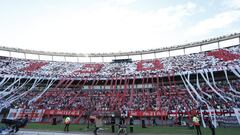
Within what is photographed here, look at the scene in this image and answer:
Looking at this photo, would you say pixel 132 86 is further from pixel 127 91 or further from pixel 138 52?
pixel 138 52

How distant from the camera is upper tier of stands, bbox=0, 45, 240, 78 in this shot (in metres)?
36.2

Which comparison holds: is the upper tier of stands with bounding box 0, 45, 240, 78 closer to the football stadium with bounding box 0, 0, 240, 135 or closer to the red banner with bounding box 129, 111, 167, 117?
the football stadium with bounding box 0, 0, 240, 135

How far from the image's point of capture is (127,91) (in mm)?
36156

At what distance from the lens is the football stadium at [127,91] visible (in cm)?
2236

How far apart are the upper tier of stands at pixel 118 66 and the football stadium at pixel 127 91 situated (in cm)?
17

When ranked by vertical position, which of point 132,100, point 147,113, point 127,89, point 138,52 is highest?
point 138,52

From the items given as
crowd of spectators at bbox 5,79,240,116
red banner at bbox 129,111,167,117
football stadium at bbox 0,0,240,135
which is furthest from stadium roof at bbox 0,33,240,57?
red banner at bbox 129,111,167,117

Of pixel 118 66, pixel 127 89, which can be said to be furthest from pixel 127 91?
pixel 118 66

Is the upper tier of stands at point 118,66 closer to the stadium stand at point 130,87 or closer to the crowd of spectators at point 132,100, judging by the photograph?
the stadium stand at point 130,87

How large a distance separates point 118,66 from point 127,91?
11765mm

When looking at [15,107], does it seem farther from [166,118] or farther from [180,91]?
[180,91]

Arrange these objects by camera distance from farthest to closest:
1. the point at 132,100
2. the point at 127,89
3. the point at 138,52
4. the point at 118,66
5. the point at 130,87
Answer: the point at 138,52
the point at 118,66
the point at 130,87
the point at 127,89
the point at 132,100

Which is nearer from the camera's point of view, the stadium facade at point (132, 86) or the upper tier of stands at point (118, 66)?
the stadium facade at point (132, 86)

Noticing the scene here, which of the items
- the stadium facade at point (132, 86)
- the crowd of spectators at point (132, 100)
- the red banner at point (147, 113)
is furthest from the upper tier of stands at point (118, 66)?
the red banner at point (147, 113)
